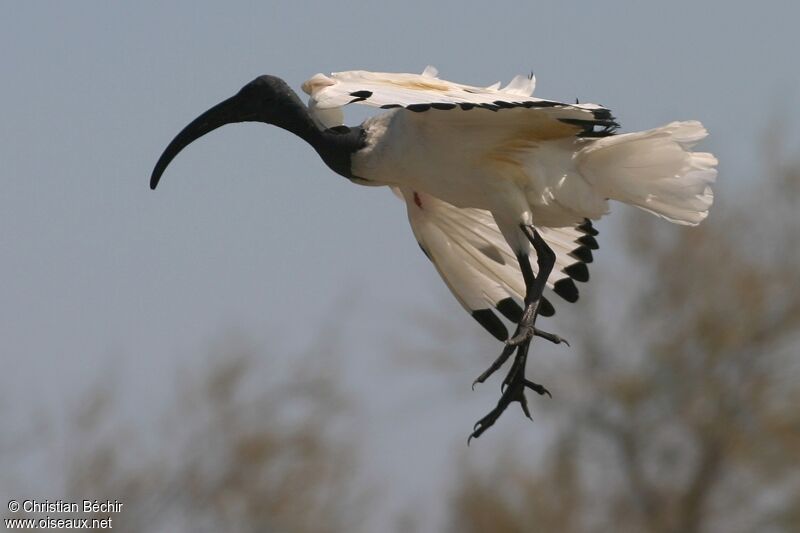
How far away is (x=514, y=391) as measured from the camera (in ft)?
26.9

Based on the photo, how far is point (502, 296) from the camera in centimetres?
924

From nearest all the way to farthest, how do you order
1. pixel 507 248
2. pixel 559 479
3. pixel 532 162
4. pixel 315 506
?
pixel 532 162 → pixel 507 248 → pixel 315 506 → pixel 559 479

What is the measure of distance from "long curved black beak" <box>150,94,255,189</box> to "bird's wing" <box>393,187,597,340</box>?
Result: 116 cm

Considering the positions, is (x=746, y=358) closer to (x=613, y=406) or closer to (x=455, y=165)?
(x=613, y=406)

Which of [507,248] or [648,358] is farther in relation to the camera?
[648,358]

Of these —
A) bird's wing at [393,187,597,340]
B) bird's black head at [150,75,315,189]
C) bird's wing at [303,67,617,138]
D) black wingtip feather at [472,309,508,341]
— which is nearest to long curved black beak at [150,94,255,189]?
bird's black head at [150,75,315,189]

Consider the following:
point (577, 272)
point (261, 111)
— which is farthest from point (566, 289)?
point (261, 111)

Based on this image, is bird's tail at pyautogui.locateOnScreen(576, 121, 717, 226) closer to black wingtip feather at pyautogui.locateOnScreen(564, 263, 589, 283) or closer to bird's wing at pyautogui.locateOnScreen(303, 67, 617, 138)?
bird's wing at pyautogui.locateOnScreen(303, 67, 617, 138)

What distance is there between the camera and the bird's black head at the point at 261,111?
26.5 ft

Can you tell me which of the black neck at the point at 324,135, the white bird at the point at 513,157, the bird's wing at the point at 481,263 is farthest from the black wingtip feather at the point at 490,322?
the black neck at the point at 324,135

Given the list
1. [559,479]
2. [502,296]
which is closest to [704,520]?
[559,479]

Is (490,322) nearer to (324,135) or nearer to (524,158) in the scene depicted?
(524,158)

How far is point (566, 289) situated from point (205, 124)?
1939mm

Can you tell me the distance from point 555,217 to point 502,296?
1058 mm
